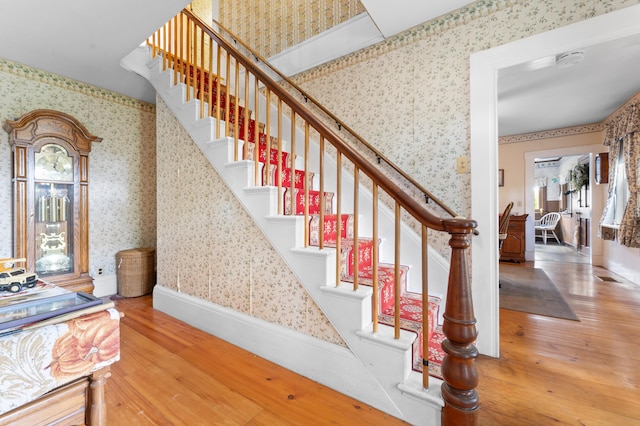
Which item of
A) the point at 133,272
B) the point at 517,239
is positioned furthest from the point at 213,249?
the point at 517,239

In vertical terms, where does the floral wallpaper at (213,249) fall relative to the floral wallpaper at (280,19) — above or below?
below

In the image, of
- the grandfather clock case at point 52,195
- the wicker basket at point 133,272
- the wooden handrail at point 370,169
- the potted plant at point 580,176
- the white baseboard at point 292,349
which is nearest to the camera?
the wooden handrail at point 370,169

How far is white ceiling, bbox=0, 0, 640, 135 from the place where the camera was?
195 centimetres

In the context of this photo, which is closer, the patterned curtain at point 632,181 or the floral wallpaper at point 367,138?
the floral wallpaper at point 367,138

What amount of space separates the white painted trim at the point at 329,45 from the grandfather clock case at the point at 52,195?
2.29 meters

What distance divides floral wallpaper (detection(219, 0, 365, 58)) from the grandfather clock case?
2.29 meters

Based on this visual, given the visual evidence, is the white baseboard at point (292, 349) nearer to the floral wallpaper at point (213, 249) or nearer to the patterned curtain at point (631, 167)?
the floral wallpaper at point (213, 249)

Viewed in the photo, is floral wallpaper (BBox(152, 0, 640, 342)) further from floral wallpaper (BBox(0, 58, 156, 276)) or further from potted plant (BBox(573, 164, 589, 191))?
potted plant (BBox(573, 164, 589, 191))

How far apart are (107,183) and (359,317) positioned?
3439 millimetres

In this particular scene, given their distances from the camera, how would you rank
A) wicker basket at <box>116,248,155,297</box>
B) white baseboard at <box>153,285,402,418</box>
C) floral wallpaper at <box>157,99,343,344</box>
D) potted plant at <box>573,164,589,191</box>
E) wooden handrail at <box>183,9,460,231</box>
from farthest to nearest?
potted plant at <box>573,164,589,191</box>
wicker basket at <box>116,248,155,297</box>
floral wallpaper at <box>157,99,343,344</box>
white baseboard at <box>153,285,402,418</box>
wooden handrail at <box>183,9,460,231</box>

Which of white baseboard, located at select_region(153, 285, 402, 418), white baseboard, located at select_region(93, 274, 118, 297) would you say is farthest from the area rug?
white baseboard, located at select_region(93, 274, 118, 297)

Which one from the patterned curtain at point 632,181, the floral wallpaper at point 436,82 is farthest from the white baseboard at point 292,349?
the patterned curtain at point 632,181

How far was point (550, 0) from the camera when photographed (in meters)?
1.75

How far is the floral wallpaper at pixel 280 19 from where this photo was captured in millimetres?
2767
